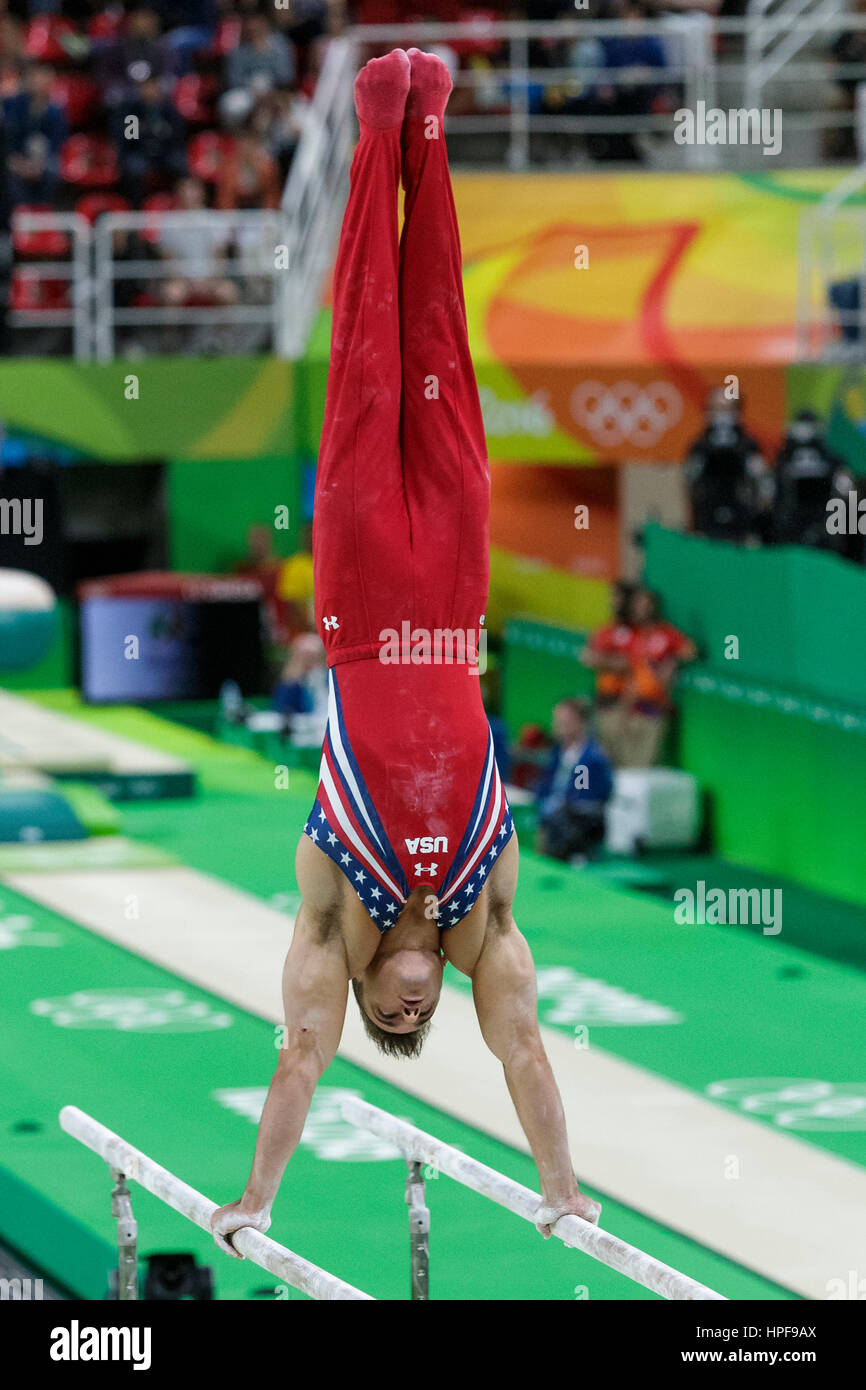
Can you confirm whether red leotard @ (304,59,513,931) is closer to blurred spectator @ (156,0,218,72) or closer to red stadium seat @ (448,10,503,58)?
red stadium seat @ (448,10,503,58)

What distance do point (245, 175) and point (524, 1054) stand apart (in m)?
10.8

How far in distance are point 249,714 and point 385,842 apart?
8968 millimetres

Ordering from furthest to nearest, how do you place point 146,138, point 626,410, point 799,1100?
1. point 146,138
2. point 626,410
3. point 799,1100

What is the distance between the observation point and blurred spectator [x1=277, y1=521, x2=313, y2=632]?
14008 mm

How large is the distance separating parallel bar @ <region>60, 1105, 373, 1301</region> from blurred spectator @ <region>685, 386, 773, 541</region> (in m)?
6.48

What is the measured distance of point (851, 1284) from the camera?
17.9 ft

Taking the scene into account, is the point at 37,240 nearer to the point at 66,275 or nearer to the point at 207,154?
the point at 66,275

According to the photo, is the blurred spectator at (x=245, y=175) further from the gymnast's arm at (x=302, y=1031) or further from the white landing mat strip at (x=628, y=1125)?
the gymnast's arm at (x=302, y=1031)

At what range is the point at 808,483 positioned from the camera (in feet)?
33.9

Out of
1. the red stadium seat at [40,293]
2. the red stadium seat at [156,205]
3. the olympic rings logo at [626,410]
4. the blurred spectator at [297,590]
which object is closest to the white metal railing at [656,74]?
the red stadium seat at [156,205]

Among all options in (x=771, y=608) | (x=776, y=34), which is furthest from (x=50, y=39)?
(x=771, y=608)

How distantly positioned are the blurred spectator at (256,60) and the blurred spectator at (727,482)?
16.9ft

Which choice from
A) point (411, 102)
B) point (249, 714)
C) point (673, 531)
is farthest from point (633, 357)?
point (411, 102)

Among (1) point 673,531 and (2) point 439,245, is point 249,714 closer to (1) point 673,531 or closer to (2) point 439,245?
(1) point 673,531
